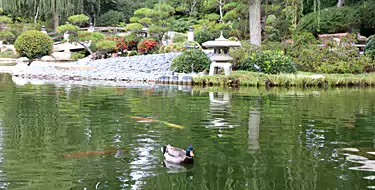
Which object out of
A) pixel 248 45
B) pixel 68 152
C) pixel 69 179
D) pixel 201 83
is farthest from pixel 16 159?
pixel 248 45

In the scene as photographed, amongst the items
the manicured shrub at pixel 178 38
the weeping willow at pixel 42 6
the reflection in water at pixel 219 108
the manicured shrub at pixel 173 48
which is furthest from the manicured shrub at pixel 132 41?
the reflection in water at pixel 219 108

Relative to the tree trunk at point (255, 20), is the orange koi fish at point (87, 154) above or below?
below

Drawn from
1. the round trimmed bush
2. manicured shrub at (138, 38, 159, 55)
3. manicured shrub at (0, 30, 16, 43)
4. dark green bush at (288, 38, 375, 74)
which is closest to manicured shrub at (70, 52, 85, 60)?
the round trimmed bush

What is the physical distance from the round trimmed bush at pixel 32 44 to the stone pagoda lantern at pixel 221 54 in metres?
17.1

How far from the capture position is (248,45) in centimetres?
2273

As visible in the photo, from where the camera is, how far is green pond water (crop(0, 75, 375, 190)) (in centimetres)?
578

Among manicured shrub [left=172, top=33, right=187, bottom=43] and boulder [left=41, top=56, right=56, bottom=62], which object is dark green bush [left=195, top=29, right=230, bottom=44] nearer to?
manicured shrub [left=172, top=33, right=187, bottom=43]

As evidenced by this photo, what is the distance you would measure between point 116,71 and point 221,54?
6.44 meters

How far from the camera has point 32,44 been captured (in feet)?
107

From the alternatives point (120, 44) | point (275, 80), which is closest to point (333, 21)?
point (275, 80)

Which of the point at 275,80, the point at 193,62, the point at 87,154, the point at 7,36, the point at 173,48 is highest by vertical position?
the point at 7,36

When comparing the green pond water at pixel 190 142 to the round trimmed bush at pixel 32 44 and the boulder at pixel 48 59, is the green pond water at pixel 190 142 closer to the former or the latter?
the boulder at pixel 48 59

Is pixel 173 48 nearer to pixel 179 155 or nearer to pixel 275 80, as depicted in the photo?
pixel 275 80

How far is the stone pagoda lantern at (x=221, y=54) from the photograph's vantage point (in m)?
19.5
